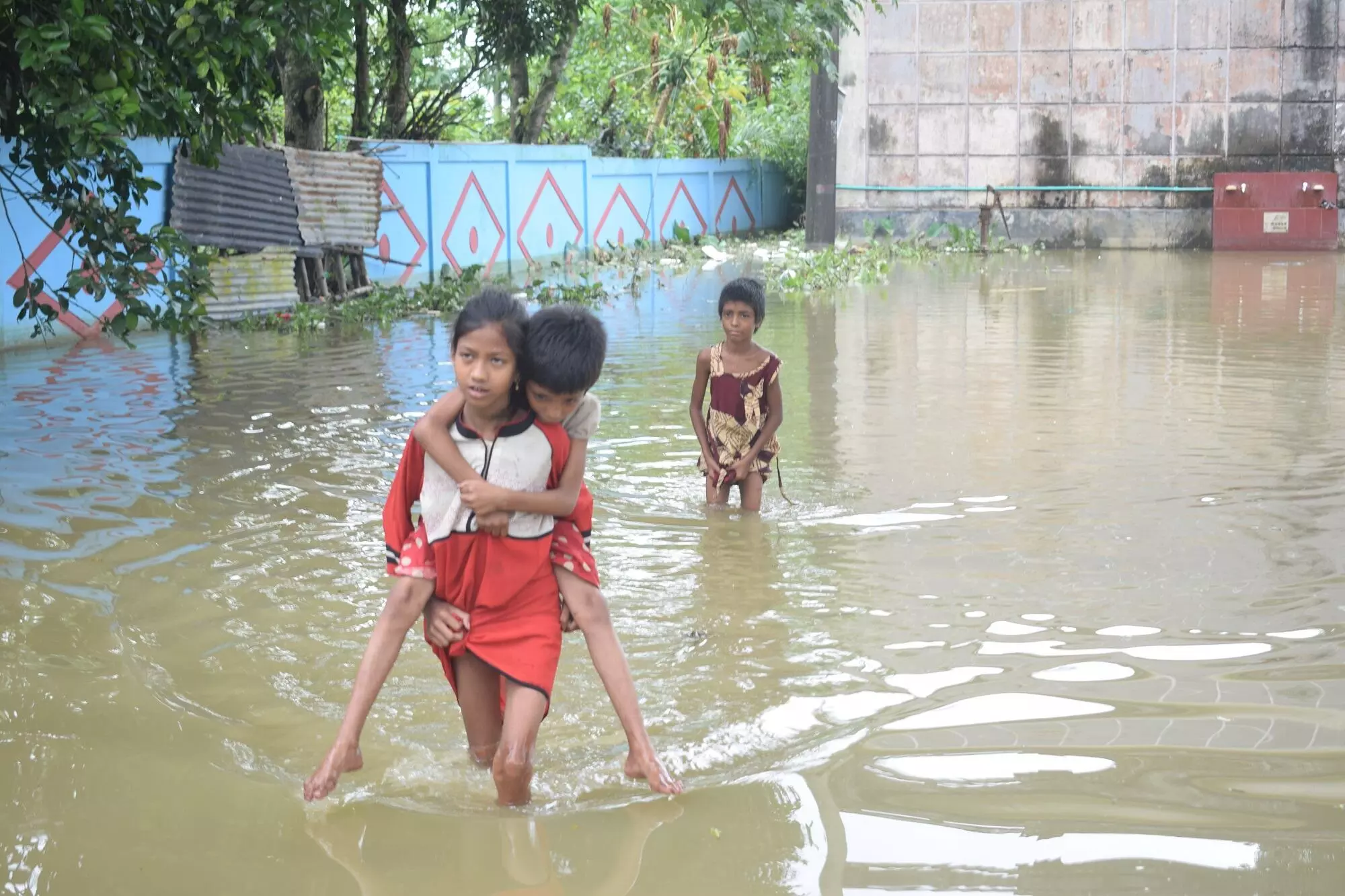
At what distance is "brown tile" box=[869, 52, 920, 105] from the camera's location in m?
23.7

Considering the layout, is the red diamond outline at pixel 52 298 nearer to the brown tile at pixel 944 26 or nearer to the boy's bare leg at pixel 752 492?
the boy's bare leg at pixel 752 492

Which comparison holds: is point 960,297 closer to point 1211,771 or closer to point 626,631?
point 626,631

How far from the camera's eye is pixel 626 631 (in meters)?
4.74

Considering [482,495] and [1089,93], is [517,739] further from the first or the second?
[1089,93]

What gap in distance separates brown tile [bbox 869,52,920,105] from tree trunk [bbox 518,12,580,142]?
18.5 feet

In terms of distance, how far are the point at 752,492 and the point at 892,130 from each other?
18846 mm

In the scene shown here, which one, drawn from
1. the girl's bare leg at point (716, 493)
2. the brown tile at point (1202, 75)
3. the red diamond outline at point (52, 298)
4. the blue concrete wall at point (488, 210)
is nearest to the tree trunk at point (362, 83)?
the blue concrete wall at point (488, 210)

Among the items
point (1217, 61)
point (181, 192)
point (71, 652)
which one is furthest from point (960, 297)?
point (71, 652)

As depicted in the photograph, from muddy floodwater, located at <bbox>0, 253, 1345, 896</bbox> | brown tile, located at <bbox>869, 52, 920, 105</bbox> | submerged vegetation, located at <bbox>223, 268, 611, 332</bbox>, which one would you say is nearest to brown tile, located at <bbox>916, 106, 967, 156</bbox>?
brown tile, located at <bbox>869, 52, 920, 105</bbox>

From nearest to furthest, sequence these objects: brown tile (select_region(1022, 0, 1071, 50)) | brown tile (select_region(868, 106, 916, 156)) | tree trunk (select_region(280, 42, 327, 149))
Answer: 1. tree trunk (select_region(280, 42, 327, 149))
2. brown tile (select_region(1022, 0, 1071, 50))
3. brown tile (select_region(868, 106, 916, 156))

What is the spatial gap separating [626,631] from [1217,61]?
21.1 metres

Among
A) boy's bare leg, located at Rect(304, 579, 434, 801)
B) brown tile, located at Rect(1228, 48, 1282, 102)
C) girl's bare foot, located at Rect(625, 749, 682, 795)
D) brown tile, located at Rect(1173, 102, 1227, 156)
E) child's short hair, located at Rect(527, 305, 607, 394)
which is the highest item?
brown tile, located at Rect(1228, 48, 1282, 102)

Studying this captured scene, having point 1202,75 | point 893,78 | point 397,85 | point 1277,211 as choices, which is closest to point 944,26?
point 893,78

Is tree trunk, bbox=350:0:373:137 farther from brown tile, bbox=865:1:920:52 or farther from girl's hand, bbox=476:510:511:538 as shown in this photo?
girl's hand, bbox=476:510:511:538
